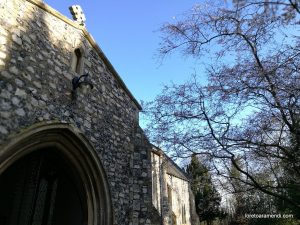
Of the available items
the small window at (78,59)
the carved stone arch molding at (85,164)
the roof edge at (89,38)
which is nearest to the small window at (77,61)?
the small window at (78,59)

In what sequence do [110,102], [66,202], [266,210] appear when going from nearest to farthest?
[66,202], [110,102], [266,210]

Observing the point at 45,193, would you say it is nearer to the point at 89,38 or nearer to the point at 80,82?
the point at 80,82

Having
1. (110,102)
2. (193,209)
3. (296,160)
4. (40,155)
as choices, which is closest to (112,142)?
(110,102)

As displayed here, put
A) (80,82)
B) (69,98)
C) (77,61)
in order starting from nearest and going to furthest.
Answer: (69,98)
(80,82)
(77,61)

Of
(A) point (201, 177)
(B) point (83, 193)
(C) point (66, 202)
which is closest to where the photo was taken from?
(B) point (83, 193)

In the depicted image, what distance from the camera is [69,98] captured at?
5.19m

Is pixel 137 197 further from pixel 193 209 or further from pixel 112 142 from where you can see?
pixel 193 209

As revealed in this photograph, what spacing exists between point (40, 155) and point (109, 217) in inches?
70.8

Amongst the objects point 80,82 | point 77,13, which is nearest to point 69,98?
point 80,82

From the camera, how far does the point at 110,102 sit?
651 cm

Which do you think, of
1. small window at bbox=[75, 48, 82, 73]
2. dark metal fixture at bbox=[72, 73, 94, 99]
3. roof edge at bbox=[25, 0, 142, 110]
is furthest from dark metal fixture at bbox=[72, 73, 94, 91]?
roof edge at bbox=[25, 0, 142, 110]

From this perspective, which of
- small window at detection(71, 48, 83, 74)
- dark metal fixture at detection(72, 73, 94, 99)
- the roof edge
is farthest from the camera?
small window at detection(71, 48, 83, 74)

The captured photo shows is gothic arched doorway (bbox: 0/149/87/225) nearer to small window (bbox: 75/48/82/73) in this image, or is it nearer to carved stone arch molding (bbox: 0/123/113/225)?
→ carved stone arch molding (bbox: 0/123/113/225)

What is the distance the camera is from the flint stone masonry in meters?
4.16
